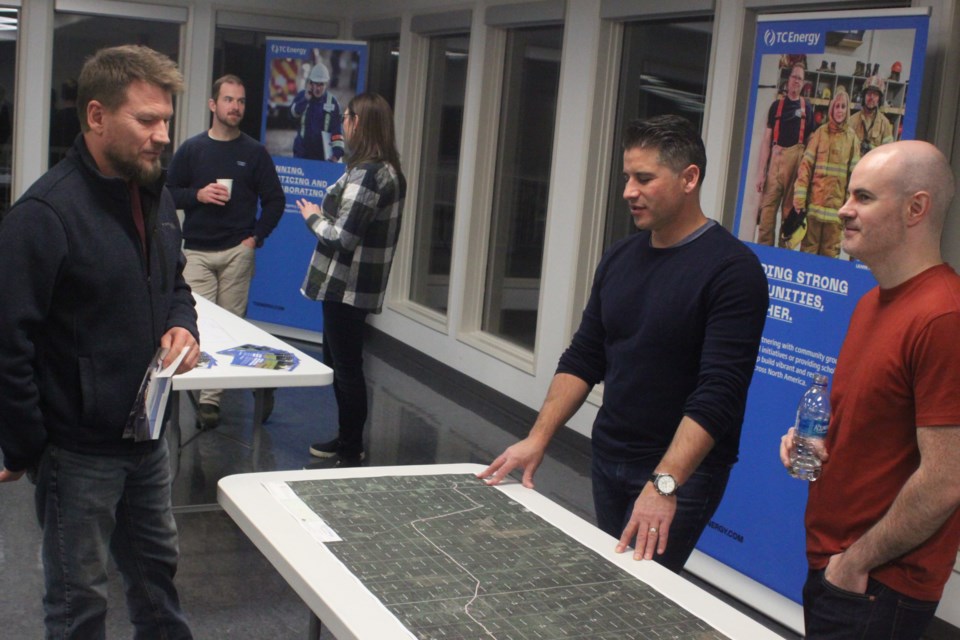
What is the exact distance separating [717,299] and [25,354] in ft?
4.53

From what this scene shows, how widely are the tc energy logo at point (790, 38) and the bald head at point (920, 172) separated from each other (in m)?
1.79

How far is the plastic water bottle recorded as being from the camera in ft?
6.51

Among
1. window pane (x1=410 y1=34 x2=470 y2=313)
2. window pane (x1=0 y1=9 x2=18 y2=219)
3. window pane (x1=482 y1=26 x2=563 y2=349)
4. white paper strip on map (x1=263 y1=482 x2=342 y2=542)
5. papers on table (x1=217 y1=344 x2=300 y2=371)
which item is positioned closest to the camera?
white paper strip on map (x1=263 y1=482 x2=342 y2=542)

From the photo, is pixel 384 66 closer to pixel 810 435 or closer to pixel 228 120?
pixel 228 120

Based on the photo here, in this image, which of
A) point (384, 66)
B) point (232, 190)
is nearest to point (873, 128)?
point (232, 190)

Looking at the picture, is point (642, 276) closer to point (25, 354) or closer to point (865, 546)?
point (865, 546)

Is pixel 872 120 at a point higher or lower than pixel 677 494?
higher

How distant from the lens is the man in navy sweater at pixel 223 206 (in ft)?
17.3

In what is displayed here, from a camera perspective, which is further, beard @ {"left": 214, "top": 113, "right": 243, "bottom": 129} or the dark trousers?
beard @ {"left": 214, "top": 113, "right": 243, "bottom": 129}

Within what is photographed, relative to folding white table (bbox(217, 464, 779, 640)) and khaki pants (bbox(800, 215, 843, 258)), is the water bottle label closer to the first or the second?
folding white table (bbox(217, 464, 779, 640))

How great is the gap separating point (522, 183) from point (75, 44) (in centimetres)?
384

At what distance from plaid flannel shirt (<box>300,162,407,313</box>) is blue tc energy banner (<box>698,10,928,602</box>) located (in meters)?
1.52

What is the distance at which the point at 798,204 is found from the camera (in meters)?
3.53

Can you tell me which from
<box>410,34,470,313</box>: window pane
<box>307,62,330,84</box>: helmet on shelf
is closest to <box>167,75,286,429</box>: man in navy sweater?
<box>410,34,470,313</box>: window pane
